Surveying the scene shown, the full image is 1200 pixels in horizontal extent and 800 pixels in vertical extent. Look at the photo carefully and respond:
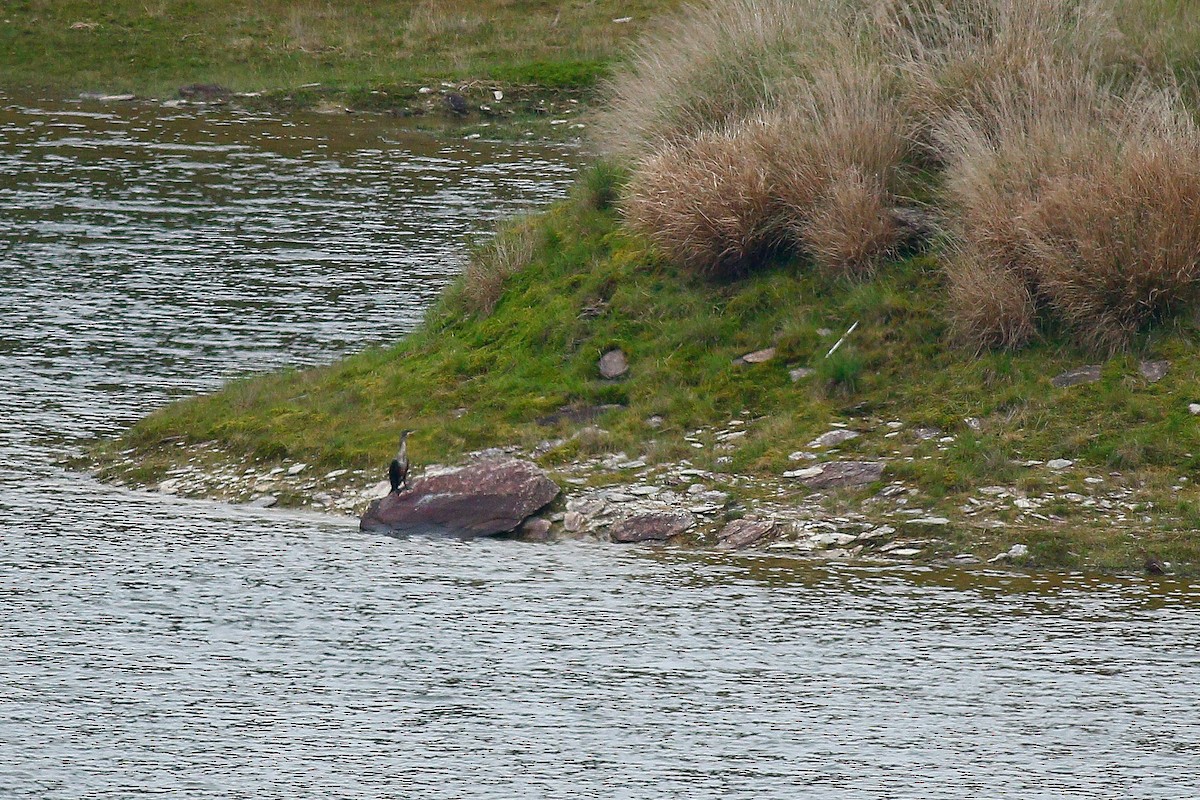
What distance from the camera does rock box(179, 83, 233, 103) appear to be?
35531mm

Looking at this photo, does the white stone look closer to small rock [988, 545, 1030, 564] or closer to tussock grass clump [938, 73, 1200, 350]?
small rock [988, 545, 1030, 564]

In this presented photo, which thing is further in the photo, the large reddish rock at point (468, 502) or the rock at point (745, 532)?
the large reddish rock at point (468, 502)

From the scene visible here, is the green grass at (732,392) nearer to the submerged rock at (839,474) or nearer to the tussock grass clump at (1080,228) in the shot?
the submerged rock at (839,474)

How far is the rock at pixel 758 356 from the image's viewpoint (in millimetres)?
13985

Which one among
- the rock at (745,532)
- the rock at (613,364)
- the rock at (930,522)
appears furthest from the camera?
the rock at (613,364)

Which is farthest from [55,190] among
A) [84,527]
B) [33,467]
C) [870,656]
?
[870,656]

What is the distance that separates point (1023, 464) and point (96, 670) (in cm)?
609

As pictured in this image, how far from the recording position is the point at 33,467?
1419 centimetres

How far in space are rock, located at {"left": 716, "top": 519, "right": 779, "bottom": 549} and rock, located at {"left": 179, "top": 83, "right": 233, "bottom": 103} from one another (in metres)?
25.8

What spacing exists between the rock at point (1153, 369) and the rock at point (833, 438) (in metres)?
2.06

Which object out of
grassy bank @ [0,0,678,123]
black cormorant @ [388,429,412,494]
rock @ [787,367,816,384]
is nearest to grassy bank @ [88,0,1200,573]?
rock @ [787,367,816,384]

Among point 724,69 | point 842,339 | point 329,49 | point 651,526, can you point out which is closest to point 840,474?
point 651,526

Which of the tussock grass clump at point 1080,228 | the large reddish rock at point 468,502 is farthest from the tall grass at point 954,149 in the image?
the large reddish rock at point 468,502

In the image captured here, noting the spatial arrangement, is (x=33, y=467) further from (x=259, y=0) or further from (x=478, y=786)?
(x=259, y=0)
